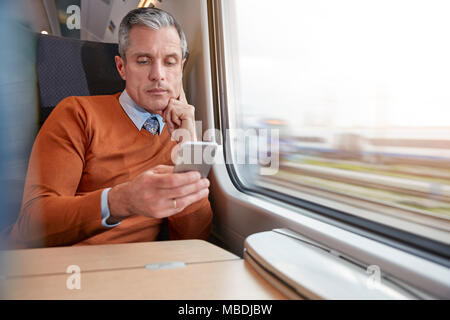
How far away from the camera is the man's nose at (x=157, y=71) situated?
4.59 ft

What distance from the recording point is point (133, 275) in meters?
0.74

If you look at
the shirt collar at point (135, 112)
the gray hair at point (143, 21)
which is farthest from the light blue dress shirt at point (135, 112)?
the gray hair at point (143, 21)

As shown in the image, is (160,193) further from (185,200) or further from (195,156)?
(195,156)

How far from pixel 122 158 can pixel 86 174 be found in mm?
155

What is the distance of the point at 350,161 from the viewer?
1040 mm

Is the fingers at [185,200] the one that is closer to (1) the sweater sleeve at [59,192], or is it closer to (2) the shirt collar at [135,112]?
(1) the sweater sleeve at [59,192]

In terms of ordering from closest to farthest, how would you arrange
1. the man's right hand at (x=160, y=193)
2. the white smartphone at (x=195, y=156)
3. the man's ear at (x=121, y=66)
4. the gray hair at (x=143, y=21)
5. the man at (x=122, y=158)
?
the white smartphone at (x=195, y=156) → the man's right hand at (x=160, y=193) → the man at (x=122, y=158) → the gray hair at (x=143, y=21) → the man's ear at (x=121, y=66)

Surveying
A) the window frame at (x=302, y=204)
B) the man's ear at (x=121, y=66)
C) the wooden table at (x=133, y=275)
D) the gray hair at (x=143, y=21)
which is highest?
the gray hair at (x=143, y=21)

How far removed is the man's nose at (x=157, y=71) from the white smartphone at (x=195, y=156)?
2.26 feet

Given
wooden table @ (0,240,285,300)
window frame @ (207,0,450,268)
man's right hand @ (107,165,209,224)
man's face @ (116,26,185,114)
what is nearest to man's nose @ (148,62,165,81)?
man's face @ (116,26,185,114)

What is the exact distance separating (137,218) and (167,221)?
0.20m

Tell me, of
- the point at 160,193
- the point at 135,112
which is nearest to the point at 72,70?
the point at 135,112
